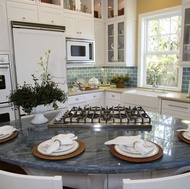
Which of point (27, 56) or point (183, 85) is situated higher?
point (27, 56)

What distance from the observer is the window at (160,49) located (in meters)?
3.53

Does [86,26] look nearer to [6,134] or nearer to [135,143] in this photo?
[6,134]

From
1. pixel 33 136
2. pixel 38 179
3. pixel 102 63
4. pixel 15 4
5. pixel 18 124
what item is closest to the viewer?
pixel 38 179

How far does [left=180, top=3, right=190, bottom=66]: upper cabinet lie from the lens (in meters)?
2.93

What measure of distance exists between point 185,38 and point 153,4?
1.10 metres

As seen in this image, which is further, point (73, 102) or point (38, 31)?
point (73, 102)

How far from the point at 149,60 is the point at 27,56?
249 centimetres

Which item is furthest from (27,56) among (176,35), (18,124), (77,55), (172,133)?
(176,35)

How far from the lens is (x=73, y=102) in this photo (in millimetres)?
3535

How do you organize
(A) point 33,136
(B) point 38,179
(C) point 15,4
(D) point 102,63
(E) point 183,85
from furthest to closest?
(D) point 102,63 < (E) point 183,85 < (C) point 15,4 < (A) point 33,136 < (B) point 38,179

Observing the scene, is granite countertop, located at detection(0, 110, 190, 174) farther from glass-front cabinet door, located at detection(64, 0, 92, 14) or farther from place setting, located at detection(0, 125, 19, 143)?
glass-front cabinet door, located at detection(64, 0, 92, 14)

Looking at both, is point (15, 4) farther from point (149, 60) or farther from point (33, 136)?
point (149, 60)

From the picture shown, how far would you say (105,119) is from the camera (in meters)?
1.68

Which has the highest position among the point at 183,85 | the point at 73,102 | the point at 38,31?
the point at 38,31
